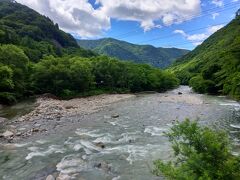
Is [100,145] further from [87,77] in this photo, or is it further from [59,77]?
[87,77]

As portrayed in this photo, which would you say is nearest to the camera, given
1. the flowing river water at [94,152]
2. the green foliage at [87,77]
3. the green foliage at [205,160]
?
the green foliage at [205,160]

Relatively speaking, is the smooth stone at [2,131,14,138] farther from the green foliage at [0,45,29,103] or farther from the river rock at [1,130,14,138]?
the green foliage at [0,45,29,103]

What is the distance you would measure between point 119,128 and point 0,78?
3306 centimetres

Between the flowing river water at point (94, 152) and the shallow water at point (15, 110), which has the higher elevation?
the flowing river water at point (94, 152)

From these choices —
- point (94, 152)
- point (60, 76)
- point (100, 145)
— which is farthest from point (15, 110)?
point (94, 152)

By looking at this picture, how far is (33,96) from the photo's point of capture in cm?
8194

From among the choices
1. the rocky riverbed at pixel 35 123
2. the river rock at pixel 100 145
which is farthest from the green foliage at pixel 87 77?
the river rock at pixel 100 145

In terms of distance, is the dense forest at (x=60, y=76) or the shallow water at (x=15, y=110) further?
the dense forest at (x=60, y=76)

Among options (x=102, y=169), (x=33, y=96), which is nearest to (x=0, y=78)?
(x=33, y=96)

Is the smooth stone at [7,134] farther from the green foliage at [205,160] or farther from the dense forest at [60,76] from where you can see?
the dense forest at [60,76]

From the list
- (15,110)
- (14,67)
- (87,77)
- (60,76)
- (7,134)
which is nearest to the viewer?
(7,134)

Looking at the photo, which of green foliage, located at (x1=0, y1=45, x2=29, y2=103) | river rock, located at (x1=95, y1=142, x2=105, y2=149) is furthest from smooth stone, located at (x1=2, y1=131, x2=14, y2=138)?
green foliage, located at (x1=0, y1=45, x2=29, y2=103)

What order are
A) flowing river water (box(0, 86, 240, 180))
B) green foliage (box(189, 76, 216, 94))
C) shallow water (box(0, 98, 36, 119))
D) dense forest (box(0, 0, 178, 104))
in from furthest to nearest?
green foliage (box(189, 76, 216, 94))
dense forest (box(0, 0, 178, 104))
shallow water (box(0, 98, 36, 119))
flowing river water (box(0, 86, 240, 180))

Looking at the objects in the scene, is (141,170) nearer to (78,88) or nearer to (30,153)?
(30,153)
